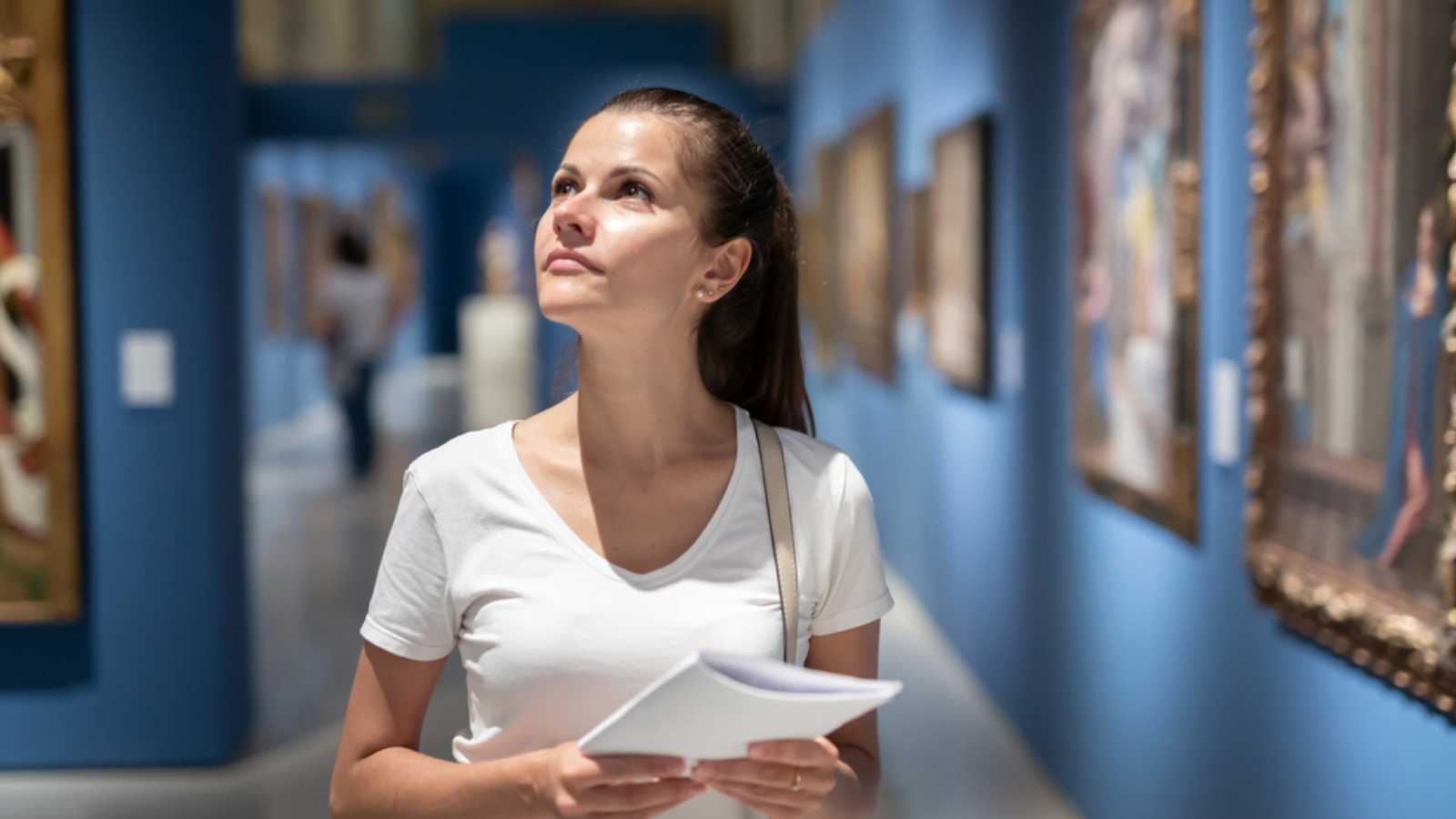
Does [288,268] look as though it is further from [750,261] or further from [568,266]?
[568,266]

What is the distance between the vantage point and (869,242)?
1071 cm

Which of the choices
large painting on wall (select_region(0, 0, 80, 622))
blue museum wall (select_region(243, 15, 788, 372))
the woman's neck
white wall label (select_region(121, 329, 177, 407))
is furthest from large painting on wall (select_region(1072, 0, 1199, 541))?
blue museum wall (select_region(243, 15, 788, 372))

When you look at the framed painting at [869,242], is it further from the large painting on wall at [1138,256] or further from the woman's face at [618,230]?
the woman's face at [618,230]

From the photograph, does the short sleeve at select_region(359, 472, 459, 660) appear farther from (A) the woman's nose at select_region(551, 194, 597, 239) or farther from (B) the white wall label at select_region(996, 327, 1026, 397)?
(B) the white wall label at select_region(996, 327, 1026, 397)

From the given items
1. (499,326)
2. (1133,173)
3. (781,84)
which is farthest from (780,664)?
(499,326)

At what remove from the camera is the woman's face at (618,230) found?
202 cm

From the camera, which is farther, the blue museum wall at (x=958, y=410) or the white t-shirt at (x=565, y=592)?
the blue museum wall at (x=958, y=410)

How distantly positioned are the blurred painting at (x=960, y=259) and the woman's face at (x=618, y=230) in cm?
499

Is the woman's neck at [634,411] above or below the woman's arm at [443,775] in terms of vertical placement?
above

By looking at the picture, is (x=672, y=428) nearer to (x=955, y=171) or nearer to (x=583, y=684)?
(x=583, y=684)

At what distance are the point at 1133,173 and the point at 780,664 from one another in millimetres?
3317

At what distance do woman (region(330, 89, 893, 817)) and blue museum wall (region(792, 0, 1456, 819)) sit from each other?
4.41 ft

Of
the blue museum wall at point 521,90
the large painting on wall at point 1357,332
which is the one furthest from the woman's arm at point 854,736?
the blue museum wall at point 521,90

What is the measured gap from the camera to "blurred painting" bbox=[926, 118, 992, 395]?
705 centimetres
